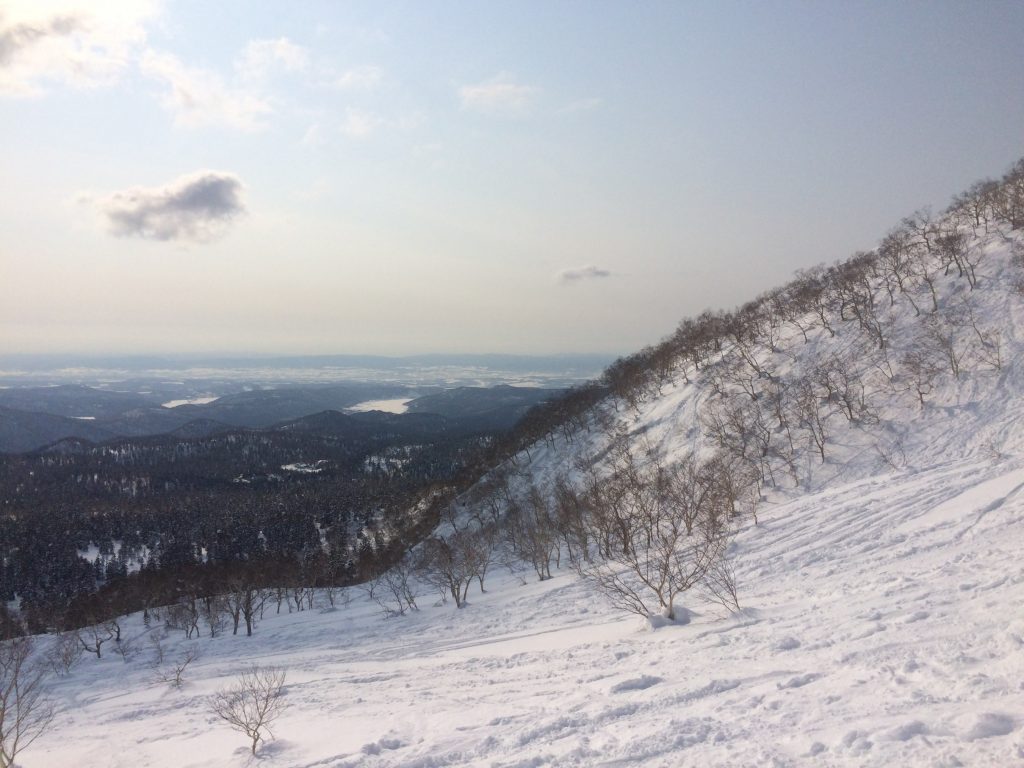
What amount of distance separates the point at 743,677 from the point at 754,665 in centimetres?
120

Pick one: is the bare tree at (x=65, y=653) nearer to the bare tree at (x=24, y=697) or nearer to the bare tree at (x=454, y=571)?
the bare tree at (x=24, y=697)

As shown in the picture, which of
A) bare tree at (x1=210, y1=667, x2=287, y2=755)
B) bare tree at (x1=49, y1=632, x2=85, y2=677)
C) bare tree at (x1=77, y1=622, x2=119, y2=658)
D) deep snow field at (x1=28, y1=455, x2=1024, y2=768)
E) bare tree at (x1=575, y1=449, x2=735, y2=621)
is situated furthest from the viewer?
bare tree at (x1=77, y1=622, x2=119, y2=658)

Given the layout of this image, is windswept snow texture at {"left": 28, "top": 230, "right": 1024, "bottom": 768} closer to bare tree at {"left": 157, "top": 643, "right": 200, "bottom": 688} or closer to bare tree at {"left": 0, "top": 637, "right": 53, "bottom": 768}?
bare tree at {"left": 157, "top": 643, "right": 200, "bottom": 688}

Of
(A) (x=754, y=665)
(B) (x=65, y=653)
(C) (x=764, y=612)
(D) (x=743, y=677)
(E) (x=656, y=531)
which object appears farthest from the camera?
(B) (x=65, y=653)

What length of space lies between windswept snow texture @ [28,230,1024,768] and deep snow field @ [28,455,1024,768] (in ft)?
0.25

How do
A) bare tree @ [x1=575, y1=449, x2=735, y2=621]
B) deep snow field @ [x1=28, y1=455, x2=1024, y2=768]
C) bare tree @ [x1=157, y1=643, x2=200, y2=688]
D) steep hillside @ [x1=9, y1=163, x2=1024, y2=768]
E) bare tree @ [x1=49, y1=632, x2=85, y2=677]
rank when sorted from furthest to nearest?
1. bare tree @ [x1=49, y1=632, x2=85, y2=677]
2. bare tree @ [x1=157, y1=643, x2=200, y2=688]
3. bare tree @ [x1=575, y1=449, x2=735, y2=621]
4. steep hillside @ [x1=9, y1=163, x2=1024, y2=768]
5. deep snow field @ [x1=28, y1=455, x2=1024, y2=768]

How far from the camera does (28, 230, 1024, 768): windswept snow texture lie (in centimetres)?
932

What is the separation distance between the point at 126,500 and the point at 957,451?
198 metres

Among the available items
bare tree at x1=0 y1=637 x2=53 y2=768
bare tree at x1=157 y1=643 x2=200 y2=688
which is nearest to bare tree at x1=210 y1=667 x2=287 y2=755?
bare tree at x1=0 y1=637 x2=53 y2=768

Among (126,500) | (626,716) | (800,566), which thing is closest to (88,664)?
(626,716)

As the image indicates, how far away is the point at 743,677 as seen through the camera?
12.4 m

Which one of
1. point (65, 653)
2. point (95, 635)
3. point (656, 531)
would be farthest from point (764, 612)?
point (95, 635)

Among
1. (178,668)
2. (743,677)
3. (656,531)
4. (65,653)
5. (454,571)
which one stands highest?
(743,677)

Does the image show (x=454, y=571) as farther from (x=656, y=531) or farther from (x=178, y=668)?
(x=178, y=668)
